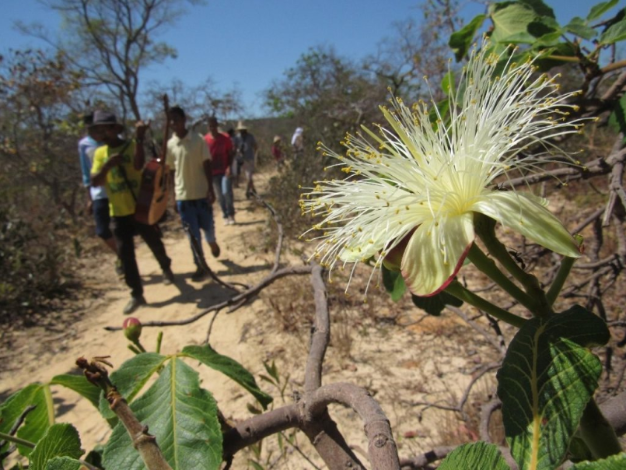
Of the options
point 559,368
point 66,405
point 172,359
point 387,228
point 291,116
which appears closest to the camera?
point 559,368

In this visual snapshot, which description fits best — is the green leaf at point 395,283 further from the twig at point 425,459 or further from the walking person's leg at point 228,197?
the walking person's leg at point 228,197

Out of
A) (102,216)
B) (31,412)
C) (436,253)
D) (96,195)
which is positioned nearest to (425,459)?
(436,253)

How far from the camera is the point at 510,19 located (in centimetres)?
136

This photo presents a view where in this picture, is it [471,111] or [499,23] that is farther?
[499,23]

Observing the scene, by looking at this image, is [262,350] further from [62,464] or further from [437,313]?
[62,464]

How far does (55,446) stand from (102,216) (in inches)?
193

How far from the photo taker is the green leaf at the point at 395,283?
1.27 meters

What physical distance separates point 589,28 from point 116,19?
61.4 feet

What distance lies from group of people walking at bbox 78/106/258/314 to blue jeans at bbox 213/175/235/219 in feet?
7.91

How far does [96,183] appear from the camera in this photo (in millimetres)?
4414

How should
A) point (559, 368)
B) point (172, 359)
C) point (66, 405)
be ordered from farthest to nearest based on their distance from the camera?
point (66, 405) → point (172, 359) → point (559, 368)

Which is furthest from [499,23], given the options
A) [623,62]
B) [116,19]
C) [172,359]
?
[116,19]

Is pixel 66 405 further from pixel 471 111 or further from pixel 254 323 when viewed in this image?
pixel 471 111

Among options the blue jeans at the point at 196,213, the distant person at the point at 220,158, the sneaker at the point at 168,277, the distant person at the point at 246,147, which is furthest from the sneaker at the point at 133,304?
the distant person at the point at 246,147
